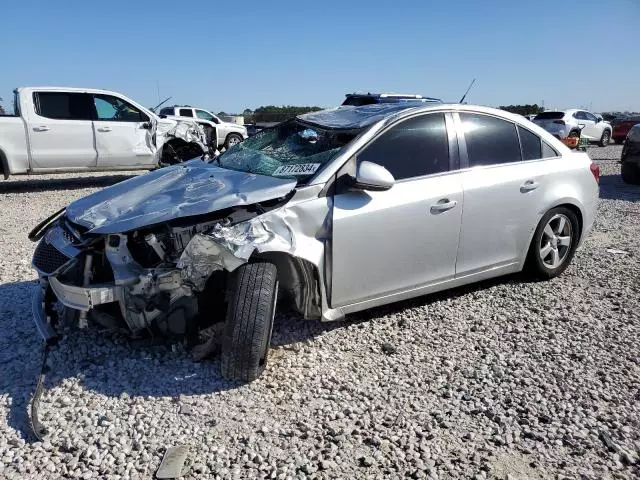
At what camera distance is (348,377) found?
322 centimetres

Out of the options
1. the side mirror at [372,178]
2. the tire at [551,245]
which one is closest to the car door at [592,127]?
the tire at [551,245]

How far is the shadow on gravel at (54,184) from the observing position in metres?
10.4

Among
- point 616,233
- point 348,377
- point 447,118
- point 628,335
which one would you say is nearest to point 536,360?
point 628,335

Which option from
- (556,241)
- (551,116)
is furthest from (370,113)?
(551,116)

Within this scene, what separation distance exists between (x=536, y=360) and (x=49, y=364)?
3176mm

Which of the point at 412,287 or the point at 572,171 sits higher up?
the point at 572,171

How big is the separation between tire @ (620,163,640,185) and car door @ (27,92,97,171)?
11.1 metres

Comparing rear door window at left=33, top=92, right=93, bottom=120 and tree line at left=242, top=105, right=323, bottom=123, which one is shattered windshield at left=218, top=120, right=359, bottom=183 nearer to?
rear door window at left=33, top=92, right=93, bottom=120

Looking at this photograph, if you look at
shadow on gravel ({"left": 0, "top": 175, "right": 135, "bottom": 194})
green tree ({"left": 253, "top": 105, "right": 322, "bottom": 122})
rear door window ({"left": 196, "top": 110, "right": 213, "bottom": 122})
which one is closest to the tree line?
green tree ({"left": 253, "top": 105, "right": 322, "bottom": 122})

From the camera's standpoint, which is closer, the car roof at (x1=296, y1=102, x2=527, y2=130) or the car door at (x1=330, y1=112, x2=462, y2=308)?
the car door at (x1=330, y1=112, x2=462, y2=308)

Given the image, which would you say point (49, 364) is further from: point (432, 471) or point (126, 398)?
point (432, 471)

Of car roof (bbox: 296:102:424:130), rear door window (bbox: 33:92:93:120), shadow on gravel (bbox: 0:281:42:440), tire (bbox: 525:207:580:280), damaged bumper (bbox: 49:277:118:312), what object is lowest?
shadow on gravel (bbox: 0:281:42:440)

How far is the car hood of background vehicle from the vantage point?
10.0 ft

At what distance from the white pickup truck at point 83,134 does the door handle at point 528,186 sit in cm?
591
